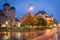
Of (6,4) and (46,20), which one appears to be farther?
(46,20)

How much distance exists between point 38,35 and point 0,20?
25.3 inches

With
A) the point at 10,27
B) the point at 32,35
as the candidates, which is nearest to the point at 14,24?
the point at 10,27

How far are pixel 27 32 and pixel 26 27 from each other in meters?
0.08

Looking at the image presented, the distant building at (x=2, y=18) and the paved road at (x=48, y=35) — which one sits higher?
the distant building at (x=2, y=18)

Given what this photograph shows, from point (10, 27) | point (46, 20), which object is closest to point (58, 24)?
point (46, 20)

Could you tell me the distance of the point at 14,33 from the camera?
11.7ft

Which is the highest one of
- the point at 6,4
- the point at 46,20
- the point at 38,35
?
the point at 6,4

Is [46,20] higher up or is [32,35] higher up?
[46,20]

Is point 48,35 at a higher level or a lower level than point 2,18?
lower

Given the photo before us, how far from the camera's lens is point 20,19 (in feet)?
11.8

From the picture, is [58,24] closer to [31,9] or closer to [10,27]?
[31,9]

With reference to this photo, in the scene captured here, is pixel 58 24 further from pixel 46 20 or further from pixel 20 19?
pixel 20 19

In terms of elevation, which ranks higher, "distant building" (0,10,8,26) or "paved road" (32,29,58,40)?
"distant building" (0,10,8,26)

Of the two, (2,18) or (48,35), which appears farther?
(48,35)
